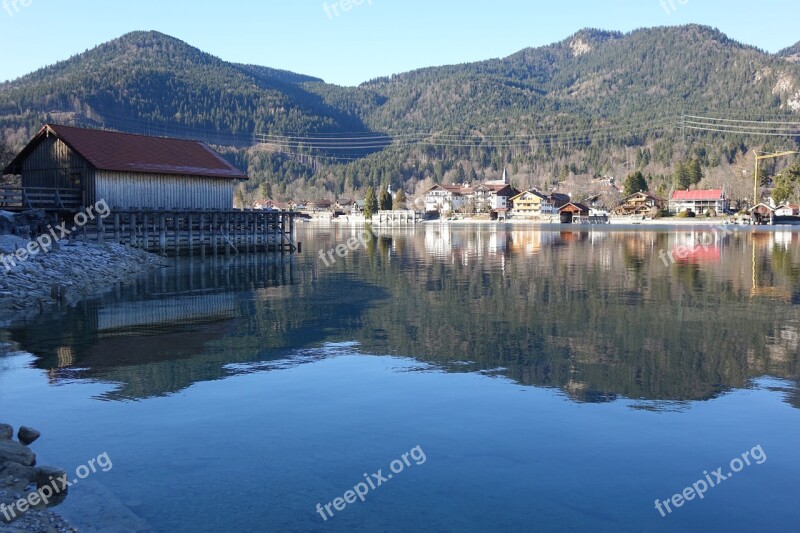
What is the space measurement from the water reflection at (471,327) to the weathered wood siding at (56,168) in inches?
355

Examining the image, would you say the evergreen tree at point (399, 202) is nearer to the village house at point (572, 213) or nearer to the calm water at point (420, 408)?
the village house at point (572, 213)

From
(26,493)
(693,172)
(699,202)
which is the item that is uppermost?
(693,172)

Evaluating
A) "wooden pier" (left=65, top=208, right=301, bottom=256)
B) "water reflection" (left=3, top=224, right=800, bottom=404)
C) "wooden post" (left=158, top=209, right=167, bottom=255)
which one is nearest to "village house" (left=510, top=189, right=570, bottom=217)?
"wooden pier" (left=65, top=208, right=301, bottom=256)

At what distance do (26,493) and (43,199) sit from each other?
36359 millimetres

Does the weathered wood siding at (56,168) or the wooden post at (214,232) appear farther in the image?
the wooden post at (214,232)

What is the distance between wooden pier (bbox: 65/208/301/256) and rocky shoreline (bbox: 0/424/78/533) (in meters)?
31.8

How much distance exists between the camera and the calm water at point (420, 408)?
9406mm

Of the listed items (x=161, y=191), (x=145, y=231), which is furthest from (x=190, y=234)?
(x=145, y=231)

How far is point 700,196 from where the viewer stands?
14400cm

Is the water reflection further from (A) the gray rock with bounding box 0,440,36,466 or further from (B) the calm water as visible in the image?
(A) the gray rock with bounding box 0,440,36,466

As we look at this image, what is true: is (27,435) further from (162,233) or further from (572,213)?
(572,213)

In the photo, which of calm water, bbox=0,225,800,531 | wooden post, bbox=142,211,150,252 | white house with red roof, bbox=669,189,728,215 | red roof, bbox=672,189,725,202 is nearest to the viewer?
calm water, bbox=0,225,800,531

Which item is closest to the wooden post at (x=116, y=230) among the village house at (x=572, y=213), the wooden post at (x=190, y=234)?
the wooden post at (x=190, y=234)

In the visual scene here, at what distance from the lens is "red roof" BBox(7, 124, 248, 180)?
4275 cm
